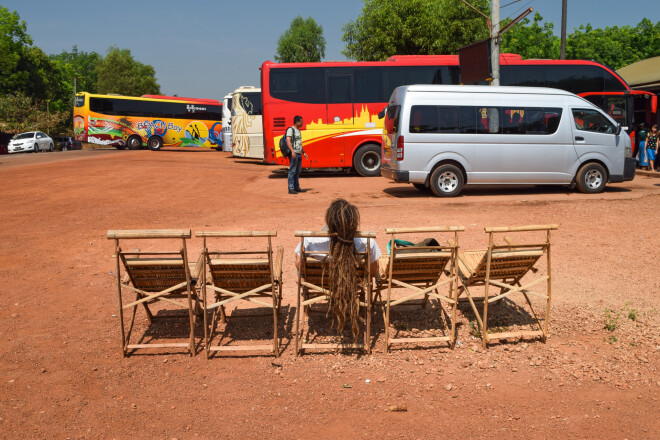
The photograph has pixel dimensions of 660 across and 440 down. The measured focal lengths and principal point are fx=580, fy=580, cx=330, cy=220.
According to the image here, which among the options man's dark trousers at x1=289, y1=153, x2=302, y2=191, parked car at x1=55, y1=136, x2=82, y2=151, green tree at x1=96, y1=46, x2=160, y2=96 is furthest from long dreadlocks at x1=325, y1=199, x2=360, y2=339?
green tree at x1=96, y1=46, x2=160, y2=96

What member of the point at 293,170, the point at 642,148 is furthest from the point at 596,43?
the point at 293,170

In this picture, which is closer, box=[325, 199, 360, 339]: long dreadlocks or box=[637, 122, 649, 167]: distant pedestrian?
box=[325, 199, 360, 339]: long dreadlocks

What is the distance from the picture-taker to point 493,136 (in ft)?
43.1

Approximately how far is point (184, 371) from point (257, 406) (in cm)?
86

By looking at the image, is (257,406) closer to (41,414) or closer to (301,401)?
(301,401)

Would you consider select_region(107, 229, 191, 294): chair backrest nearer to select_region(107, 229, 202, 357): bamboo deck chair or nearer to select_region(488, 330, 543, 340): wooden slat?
select_region(107, 229, 202, 357): bamboo deck chair

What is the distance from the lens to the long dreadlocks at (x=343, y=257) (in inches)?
179

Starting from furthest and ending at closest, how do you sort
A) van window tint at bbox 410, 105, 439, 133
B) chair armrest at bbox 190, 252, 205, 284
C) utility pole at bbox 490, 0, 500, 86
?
utility pole at bbox 490, 0, 500, 86 → van window tint at bbox 410, 105, 439, 133 → chair armrest at bbox 190, 252, 205, 284

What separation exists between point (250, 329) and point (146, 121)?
34066 mm

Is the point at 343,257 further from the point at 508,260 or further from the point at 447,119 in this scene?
the point at 447,119

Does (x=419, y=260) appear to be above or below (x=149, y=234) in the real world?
below

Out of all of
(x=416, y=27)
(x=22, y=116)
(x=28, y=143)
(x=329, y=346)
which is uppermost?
(x=416, y=27)

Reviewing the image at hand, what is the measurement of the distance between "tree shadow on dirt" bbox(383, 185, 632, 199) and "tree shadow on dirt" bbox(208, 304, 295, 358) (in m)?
8.48

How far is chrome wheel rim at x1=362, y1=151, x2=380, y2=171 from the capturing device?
18.8m
